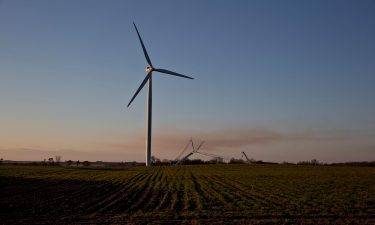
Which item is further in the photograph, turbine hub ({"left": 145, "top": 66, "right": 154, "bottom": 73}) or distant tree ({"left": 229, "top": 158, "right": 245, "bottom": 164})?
distant tree ({"left": 229, "top": 158, "right": 245, "bottom": 164})

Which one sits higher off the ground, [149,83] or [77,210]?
[149,83]

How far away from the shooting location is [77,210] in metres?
23.8

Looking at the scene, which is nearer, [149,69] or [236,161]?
[149,69]

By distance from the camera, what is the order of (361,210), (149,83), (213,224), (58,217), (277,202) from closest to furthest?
(213,224), (58,217), (361,210), (277,202), (149,83)

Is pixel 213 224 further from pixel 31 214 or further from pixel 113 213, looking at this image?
pixel 31 214

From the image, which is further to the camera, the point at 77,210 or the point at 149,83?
the point at 149,83

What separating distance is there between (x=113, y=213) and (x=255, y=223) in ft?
25.1

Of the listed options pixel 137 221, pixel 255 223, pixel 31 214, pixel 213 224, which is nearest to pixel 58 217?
pixel 31 214

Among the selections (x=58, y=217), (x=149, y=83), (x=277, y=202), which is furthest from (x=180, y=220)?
(x=149, y=83)

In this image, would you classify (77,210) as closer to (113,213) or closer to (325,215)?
(113,213)

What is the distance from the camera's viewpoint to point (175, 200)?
28.5m

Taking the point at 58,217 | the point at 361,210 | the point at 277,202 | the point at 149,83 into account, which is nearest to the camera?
the point at 58,217

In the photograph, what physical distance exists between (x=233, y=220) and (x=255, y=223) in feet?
4.31

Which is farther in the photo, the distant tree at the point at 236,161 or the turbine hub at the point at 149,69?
the distant tree at the point at 236,161
